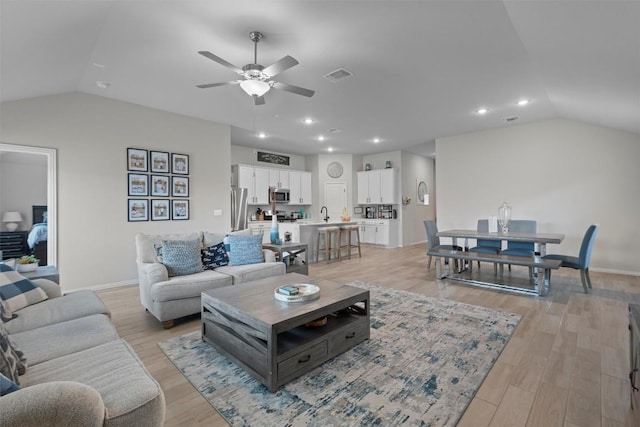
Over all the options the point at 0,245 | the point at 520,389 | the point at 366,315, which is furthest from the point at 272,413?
the point at 0,245

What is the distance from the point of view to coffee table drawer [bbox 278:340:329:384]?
191 cm

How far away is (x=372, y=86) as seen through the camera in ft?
13.2

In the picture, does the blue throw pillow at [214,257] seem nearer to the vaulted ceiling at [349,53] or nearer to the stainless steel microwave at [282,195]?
the vaulted ceiling at [349,53]

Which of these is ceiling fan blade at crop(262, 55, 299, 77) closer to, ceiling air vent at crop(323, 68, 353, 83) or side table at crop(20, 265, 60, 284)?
ceiling air vent at crop(323, 68, 353, 83)

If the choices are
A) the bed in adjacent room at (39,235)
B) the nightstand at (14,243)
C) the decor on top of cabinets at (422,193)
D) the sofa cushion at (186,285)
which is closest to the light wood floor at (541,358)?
the sofa cushion at (186,285)

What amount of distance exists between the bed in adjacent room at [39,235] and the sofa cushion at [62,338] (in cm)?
366

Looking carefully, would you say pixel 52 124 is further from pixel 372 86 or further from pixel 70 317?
pixel 372 86

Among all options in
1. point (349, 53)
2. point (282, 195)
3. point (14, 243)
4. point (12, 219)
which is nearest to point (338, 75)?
point (349, 53)

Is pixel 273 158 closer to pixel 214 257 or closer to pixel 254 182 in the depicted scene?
pixel 254 182

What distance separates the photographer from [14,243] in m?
4.91

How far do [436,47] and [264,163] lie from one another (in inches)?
236

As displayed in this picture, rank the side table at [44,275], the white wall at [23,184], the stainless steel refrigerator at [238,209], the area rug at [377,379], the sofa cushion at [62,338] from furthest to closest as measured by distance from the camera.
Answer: the stainless steel refrigerator at [238,209]
the white wall at [23,184]
the side table at [44,275]
the area rug at [377,379]
the sofa cushion at [62,338]

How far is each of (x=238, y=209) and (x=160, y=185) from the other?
1745 millimetres

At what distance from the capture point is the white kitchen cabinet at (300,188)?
842cm
